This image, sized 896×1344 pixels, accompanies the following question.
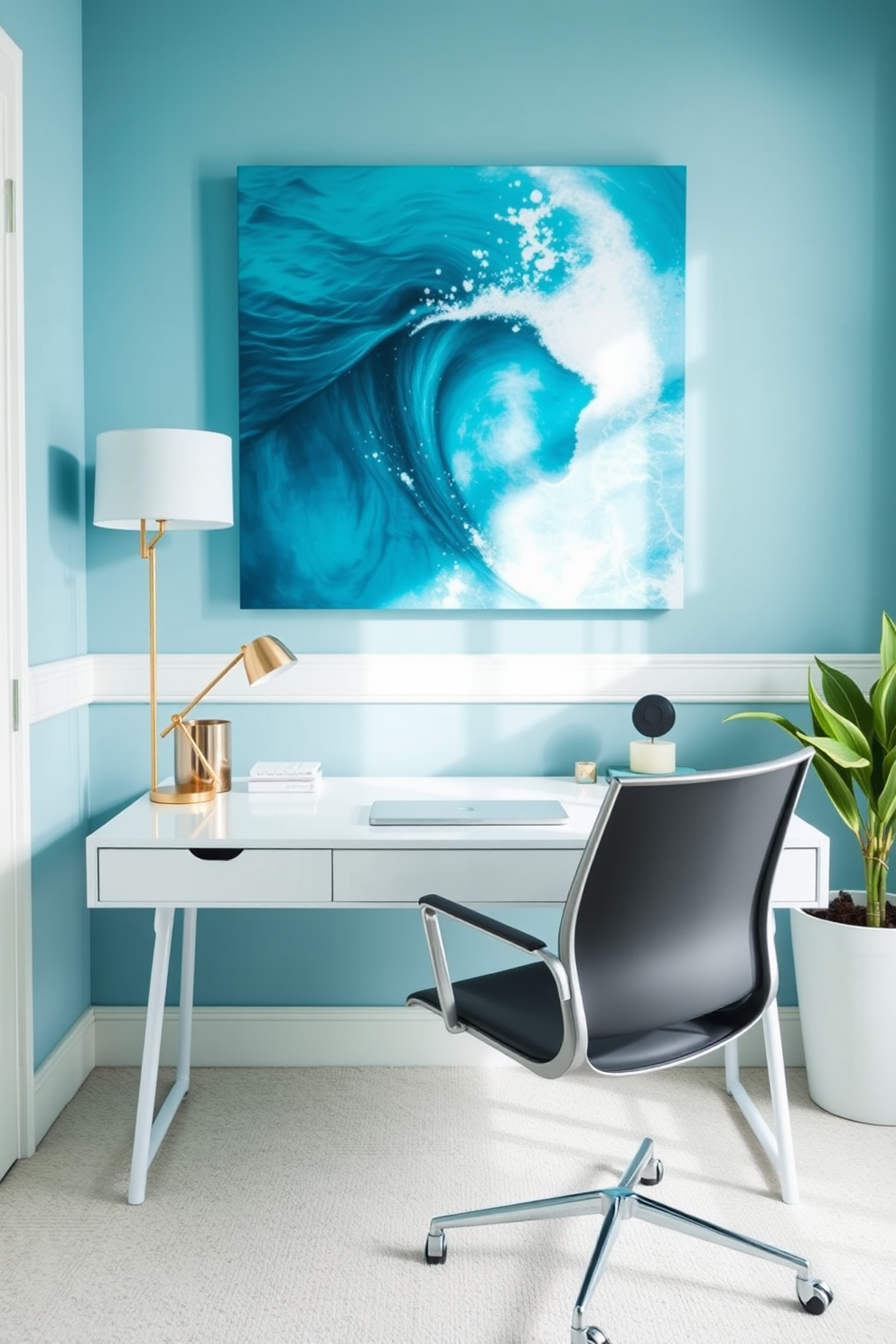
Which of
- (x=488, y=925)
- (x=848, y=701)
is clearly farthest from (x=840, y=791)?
(x=488, y=925)

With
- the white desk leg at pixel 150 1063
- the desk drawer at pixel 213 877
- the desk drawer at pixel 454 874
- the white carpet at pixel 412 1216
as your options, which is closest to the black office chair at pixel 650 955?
the white carpet at pixel 412 1216

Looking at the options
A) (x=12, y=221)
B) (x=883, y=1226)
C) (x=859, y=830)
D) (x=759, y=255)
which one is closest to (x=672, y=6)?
(x=759, y=255)

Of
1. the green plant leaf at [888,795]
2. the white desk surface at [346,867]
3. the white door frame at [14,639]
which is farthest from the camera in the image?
the green plant leaf at [888,795]

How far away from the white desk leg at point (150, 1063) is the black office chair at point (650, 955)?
22.0 inches

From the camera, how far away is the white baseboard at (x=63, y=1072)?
2.36 metres

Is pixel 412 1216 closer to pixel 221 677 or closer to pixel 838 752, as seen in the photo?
pixel 221 677

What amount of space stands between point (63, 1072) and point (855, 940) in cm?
188

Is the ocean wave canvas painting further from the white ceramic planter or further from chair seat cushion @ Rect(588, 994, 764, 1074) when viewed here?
chair seat cushion @ Rect(588, 994, 764, 1074)

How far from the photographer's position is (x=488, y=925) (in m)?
1.64

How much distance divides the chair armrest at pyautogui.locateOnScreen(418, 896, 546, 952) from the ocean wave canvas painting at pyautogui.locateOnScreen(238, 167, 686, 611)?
104 centimetres

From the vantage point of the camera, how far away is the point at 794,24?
2596 mm

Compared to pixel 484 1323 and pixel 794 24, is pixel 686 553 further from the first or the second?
pixel 484 1323

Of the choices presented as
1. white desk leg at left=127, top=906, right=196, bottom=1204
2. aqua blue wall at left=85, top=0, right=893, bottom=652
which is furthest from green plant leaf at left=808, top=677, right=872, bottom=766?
white desk leg at left=127, top=906, right=196, bottom=1204

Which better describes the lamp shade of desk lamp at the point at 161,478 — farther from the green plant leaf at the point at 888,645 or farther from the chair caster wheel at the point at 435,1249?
the green plant leaf at the point at 888,645
